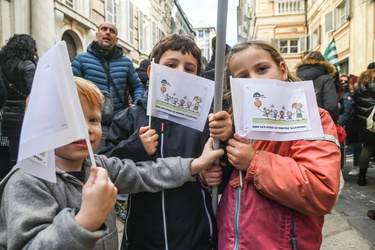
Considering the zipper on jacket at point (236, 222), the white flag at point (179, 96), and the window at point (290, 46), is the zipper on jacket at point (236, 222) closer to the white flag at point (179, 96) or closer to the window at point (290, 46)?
the white flag at point (179, 96)

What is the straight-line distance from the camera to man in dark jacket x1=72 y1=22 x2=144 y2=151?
2.88m

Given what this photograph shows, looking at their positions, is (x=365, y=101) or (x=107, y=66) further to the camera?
(x=365, y=101)

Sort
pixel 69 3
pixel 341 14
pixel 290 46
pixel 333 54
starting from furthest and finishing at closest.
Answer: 1. pixel 290 46
2. pixel 341 14
3. pixel 69 3
4. pixel 333 54

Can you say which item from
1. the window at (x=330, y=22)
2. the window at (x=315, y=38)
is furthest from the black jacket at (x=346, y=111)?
the window at (x=315, y=38)

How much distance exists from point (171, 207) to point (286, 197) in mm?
468

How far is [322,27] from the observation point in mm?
14422

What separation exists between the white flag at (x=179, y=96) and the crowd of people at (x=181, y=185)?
0.07 meters

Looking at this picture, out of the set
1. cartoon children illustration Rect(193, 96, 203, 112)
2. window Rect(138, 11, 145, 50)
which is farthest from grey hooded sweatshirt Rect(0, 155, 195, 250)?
window Rect(138, 11, 145, 50)

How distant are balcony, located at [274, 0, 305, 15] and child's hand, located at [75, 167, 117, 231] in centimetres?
1990

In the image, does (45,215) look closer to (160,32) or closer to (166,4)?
(160,32)

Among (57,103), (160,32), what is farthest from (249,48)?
(160,32)

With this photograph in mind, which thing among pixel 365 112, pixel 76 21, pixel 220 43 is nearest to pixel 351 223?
pixel 365 112

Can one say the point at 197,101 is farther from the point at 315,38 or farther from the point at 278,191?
the point at 315,38

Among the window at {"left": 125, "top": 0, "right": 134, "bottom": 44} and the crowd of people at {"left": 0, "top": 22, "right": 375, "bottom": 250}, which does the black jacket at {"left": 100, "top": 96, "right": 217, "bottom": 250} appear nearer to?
the crowd of people at {"left": 0, "top": 22, "right": 375, "bottom": 250}
